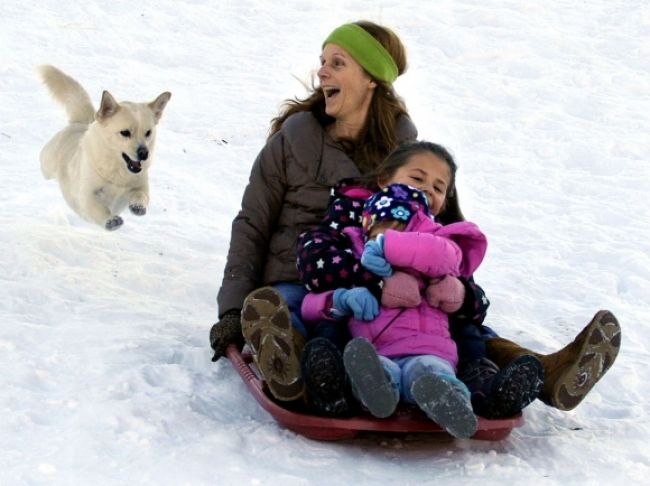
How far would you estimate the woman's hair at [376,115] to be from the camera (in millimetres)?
3877

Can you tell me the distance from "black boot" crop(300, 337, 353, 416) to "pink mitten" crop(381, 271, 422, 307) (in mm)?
322

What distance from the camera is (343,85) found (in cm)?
389

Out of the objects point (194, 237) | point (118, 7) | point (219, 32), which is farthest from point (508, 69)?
point (194, 237)

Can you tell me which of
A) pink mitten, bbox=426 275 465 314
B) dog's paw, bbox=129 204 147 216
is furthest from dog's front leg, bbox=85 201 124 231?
pink mitten, bbox=426 275 465 314

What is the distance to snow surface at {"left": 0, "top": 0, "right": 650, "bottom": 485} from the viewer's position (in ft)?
9.34

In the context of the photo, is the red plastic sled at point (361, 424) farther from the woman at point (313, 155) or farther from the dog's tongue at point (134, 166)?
the dog's tongue at point (134, 166)

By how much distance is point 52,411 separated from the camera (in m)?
2.93

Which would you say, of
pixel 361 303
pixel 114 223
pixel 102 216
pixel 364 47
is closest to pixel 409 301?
pixel 361 303

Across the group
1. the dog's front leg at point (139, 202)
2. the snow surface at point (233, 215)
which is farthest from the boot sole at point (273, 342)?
the dog's front leg at point (139, 202)

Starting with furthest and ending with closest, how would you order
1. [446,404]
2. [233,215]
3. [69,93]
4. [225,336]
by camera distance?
[233,215]
[69,93]
[225,336]
[446,404]

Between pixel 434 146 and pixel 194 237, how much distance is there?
2.49m

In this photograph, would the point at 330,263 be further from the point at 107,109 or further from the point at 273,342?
the point at 107,109

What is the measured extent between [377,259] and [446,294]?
26 cm

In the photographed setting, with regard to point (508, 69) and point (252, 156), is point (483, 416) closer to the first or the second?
point (252, 156)
